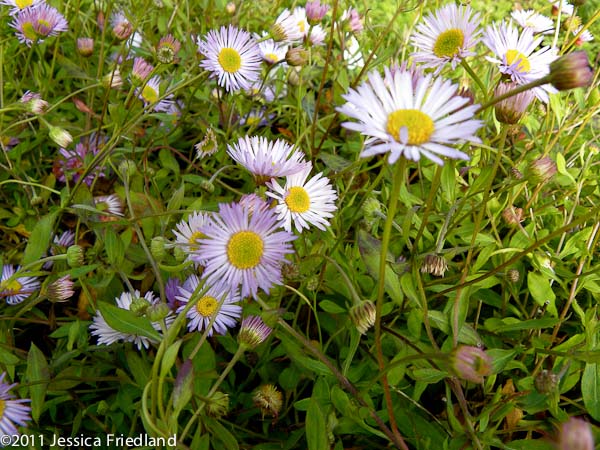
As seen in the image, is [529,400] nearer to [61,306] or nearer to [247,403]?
[247,403]

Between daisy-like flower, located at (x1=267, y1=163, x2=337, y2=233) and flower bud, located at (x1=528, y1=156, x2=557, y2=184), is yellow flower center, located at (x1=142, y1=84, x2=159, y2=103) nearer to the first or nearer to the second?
daisy-like flower, located at (x1=267, y1=163, x2=337, y2=233)

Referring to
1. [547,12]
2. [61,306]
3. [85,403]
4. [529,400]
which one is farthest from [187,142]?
[547,12]

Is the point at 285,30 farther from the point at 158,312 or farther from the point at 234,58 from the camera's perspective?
the point at 158,312

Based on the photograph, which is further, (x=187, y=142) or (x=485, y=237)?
(x=187, y=142)

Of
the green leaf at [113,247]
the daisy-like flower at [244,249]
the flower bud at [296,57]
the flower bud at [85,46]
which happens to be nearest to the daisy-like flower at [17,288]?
the green leaf at [113,247]

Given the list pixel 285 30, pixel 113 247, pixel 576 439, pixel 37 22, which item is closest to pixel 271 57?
pixel 285 30

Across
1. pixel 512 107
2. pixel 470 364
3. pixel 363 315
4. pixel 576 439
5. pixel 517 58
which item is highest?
pixel 517 58

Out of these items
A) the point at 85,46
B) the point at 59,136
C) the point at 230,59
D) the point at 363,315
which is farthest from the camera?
the point at 85,46
